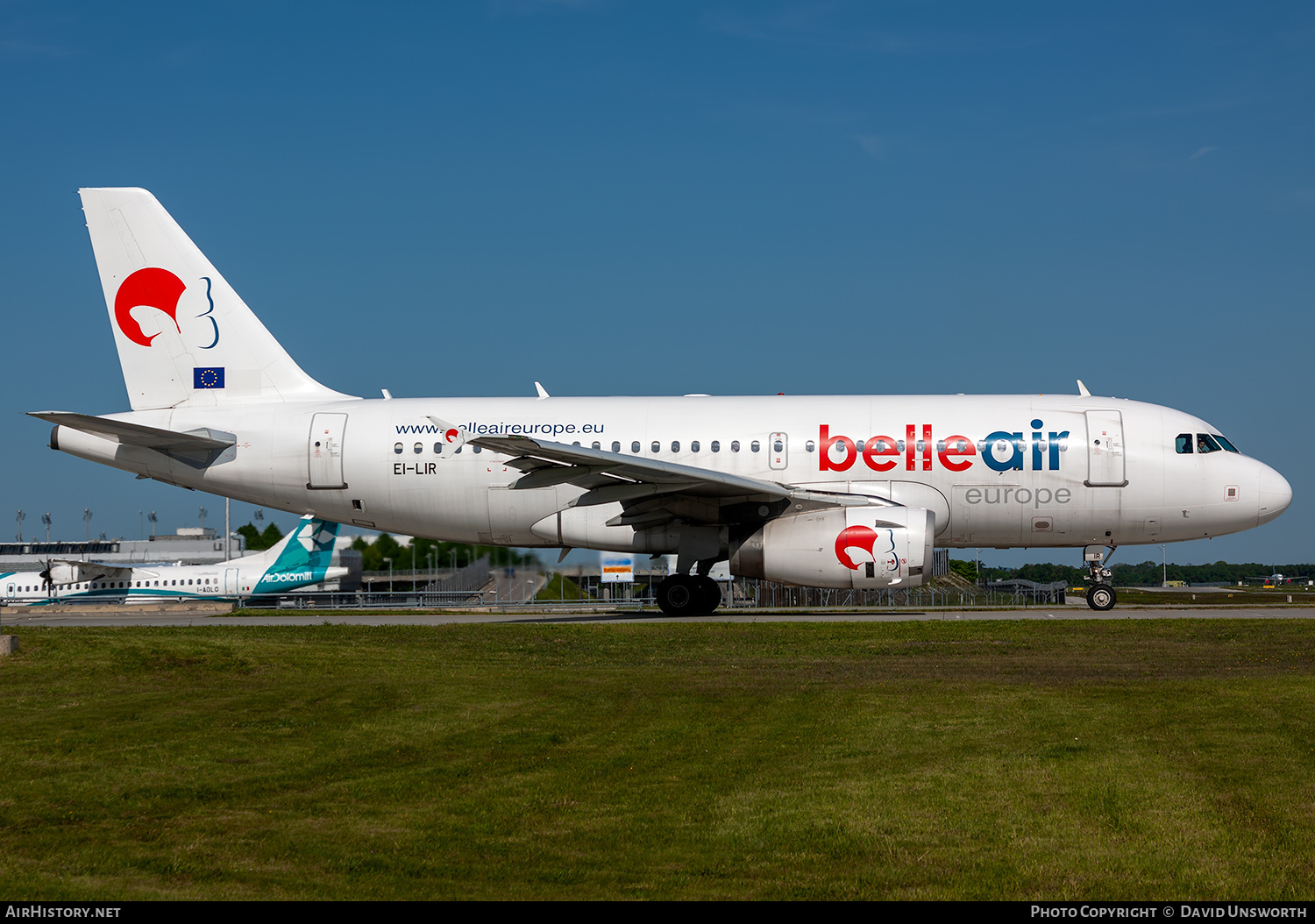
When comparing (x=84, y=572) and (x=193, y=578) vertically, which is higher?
(x=84, y=572)

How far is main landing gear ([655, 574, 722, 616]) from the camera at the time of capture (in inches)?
877

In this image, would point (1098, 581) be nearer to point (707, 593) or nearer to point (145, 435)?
point (707, 593)

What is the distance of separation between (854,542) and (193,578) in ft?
140

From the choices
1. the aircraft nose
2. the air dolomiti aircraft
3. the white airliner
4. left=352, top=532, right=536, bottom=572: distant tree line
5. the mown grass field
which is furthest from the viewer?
the white airliner

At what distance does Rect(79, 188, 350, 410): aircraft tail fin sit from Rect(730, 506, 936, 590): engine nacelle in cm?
1063

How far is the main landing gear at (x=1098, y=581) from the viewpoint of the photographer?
22.7 meters

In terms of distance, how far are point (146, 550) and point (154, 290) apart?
75.9m

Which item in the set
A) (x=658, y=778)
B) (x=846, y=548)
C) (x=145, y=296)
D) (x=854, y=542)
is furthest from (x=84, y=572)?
(x=658, y=778)

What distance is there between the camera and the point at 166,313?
924 inches

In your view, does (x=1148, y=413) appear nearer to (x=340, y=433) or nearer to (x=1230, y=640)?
(x=1230, y=640)

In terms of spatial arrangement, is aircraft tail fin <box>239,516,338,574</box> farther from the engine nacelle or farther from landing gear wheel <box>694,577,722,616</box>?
the engine nacelle

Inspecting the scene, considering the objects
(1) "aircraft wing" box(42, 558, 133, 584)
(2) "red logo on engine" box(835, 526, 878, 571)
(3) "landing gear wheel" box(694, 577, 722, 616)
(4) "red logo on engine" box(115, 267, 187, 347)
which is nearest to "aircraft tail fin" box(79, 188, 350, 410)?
(4) "red logo on engine" box(115, 267, 187, 347)

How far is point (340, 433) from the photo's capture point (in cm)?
2289

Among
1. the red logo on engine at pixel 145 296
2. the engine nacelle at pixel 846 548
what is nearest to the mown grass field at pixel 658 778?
the engine nacelle at pixel 846 548
